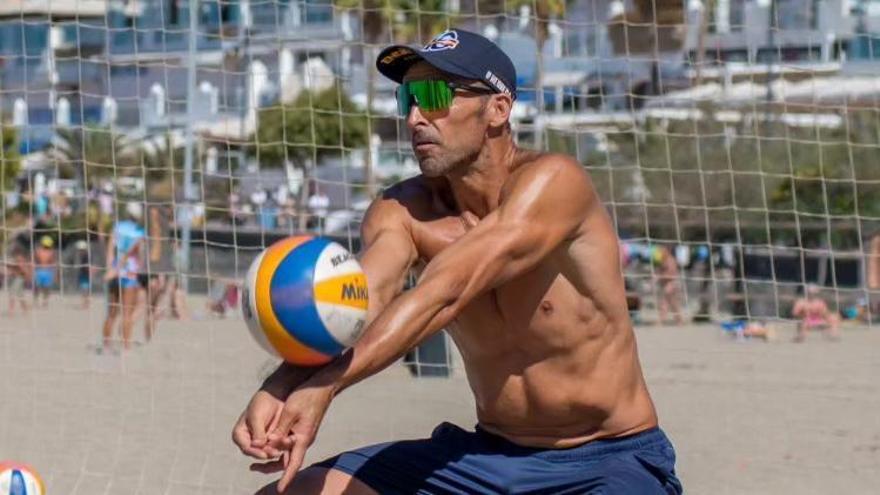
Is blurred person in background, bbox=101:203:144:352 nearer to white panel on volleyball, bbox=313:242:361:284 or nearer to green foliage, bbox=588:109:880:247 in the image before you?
green foliage, bbox=588:109:880:247

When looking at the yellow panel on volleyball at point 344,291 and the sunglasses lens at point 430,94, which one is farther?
the sunglasses lens at point 430,94

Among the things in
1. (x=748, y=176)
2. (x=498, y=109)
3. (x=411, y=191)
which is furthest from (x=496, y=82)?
(x=748, y=176)

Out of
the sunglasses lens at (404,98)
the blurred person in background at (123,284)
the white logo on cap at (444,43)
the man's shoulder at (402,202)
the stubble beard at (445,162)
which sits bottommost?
the blurred person in background at (123,284)

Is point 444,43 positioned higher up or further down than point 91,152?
higher up

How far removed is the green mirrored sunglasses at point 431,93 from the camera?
12.6ft

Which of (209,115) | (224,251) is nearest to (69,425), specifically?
(224,251)

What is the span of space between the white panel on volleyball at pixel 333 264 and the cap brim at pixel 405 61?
23.3 inches

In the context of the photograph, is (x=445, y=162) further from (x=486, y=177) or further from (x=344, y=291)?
(x=344, y=291)

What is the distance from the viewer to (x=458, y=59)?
12.6 feet

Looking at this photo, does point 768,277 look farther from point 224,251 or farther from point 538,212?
point 538,212

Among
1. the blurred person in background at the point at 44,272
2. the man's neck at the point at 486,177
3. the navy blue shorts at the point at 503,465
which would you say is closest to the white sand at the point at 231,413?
the blurred person in background at the point at 44,272

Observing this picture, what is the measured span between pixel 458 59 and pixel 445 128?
0.17 meters

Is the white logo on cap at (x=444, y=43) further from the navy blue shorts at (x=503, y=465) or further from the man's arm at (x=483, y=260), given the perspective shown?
the navy blue shorts at (x=503, y=465)

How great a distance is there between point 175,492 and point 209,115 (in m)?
4.73
